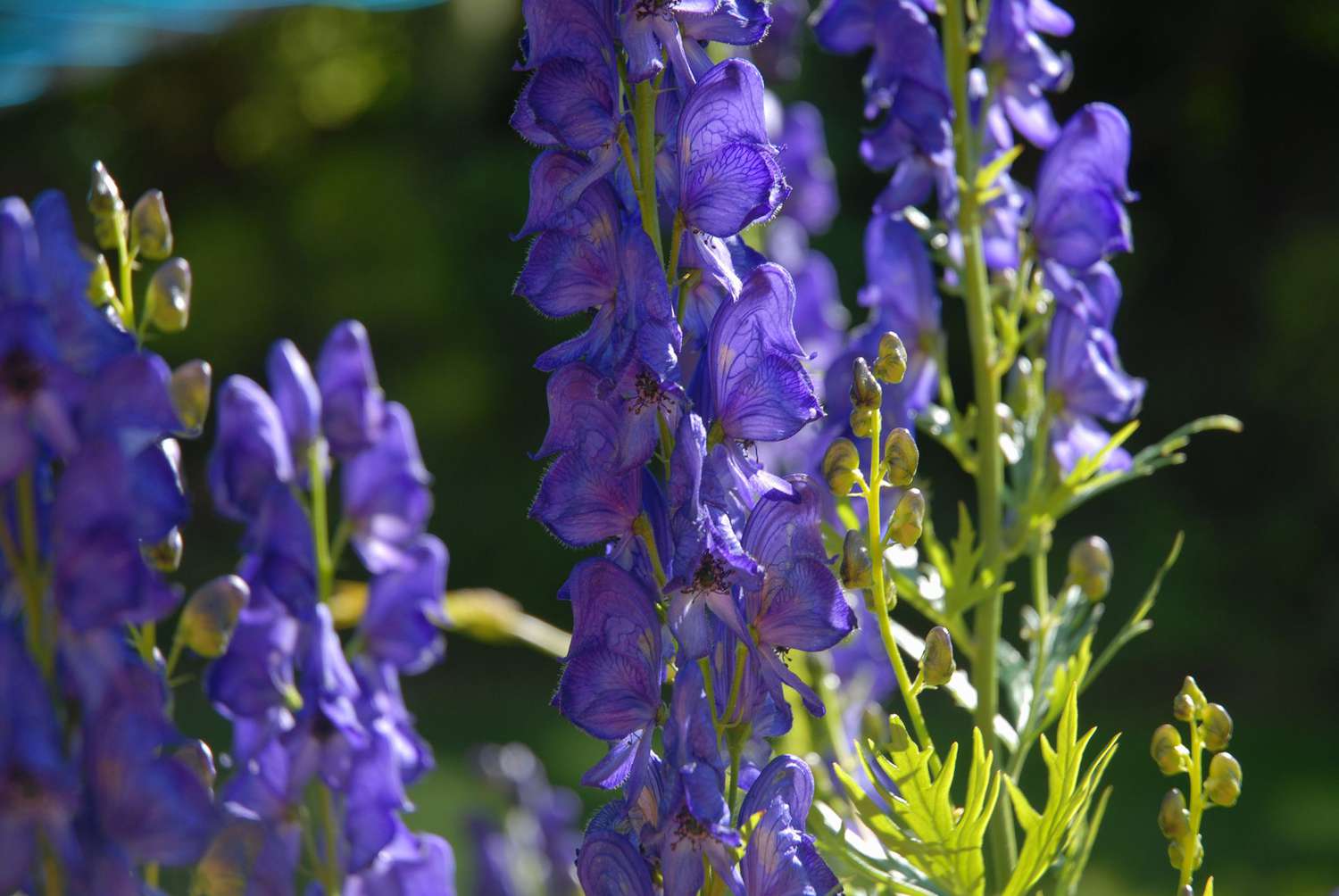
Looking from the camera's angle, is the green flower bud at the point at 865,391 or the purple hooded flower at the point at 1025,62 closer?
the green flower bud at the point at 865,391

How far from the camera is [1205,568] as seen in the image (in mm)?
5480

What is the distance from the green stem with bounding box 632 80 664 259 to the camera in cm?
71

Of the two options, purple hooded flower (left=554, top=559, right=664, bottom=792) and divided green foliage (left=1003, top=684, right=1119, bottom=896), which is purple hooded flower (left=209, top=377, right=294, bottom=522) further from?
divided green foliage (left=1003, top=684, right=1119, bottom=896)

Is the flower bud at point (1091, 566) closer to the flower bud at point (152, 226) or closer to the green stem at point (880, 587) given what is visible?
the green stem at point (880, 587)

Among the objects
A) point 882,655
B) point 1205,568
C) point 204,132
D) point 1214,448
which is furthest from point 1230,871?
point 204,132

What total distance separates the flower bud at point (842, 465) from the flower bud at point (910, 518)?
0.10ft

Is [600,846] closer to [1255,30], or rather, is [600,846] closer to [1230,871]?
[1230,871]

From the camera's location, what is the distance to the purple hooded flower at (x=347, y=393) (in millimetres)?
1041

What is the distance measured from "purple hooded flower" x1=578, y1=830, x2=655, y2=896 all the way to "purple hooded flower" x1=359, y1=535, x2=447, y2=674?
0.34m

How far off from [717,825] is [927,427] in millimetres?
443

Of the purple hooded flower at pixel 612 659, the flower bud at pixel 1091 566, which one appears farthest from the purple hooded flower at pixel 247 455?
the flower bud at pixel 1091 566

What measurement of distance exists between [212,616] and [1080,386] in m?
0.61

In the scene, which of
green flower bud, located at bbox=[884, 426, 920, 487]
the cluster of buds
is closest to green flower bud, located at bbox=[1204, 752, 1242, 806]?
the cluster of buds

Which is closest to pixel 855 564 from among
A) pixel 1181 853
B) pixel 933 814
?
pixel 933 814
